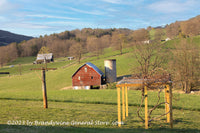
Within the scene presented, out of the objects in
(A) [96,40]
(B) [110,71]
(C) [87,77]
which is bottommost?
(C) [87,77]

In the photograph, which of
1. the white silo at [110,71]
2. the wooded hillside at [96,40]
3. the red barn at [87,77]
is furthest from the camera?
the wooded hillside at [96,40]

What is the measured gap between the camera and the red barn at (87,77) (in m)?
38.6

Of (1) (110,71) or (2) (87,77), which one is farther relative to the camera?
(1) (110,71)

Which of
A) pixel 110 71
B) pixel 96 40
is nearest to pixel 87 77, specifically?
pixel 110 71

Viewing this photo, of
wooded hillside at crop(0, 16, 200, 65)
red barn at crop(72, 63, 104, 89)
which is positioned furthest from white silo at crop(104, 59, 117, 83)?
wooded hillside at crop(0, 16, 200, 65)

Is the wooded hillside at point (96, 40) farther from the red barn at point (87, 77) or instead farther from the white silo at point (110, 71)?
the red barn at point (87, 77)

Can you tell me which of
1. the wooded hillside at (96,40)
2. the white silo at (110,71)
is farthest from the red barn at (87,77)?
the wooded hillside at (96,40)

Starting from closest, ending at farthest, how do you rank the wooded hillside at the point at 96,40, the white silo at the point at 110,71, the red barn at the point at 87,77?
the red barn at the point at 87,77, the white silo at the point at 110,71, the wooded hillside at the point at 96,40

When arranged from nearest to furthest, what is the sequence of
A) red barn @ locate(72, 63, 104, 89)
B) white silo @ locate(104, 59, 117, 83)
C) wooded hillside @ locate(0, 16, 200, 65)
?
1. red barn @ locate(72, 63, 104, 89)
2. white silo @ locate(104, 59, 117, 83)
3. wooded hillside @ locate(0, 16, 200, 65)

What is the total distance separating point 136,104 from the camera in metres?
Result: 15.8

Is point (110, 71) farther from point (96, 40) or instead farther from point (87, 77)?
point (96, 40)

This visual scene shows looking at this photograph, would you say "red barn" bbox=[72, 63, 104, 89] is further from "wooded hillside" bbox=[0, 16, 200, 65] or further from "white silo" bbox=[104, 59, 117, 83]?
"wooded hillside" bbox=[0, 16, 200, 65]

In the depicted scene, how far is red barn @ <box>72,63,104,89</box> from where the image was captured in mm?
38594

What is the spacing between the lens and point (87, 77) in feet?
128
